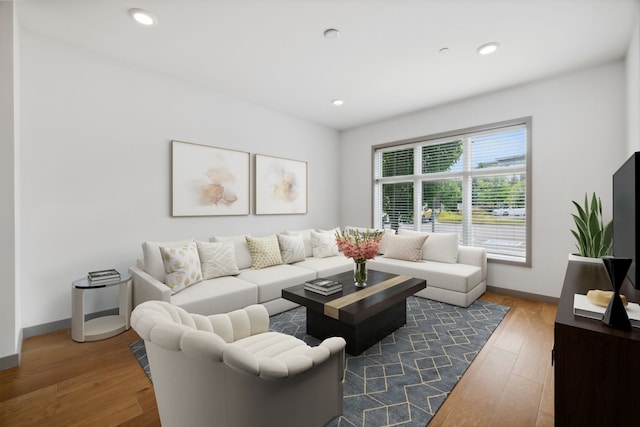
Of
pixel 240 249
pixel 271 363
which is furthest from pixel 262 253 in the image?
pixel 271 363

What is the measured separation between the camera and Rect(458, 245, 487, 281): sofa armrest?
377 centimetres

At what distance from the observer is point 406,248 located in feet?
13.5

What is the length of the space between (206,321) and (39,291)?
7.49 ft

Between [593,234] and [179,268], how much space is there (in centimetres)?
425

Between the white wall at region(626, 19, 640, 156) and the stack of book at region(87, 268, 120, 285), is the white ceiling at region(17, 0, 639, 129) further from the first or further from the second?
the stack of book at region(87, 268, 120, 285)

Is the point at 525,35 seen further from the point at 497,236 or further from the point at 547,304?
the point at 547,304

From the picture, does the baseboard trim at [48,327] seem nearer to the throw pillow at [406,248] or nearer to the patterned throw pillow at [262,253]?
the patterned throw pillow at [262,253]

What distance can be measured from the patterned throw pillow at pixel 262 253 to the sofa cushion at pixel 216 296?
1.76 feet

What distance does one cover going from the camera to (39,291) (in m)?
2.60

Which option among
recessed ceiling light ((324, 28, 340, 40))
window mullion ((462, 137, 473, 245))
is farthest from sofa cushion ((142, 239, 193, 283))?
window mullion ((462, 137, 473, 245))

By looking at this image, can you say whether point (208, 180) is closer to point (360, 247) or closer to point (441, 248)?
point (360, 247)

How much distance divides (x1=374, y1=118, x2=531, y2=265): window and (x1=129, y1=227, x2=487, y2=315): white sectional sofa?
474 millimetres

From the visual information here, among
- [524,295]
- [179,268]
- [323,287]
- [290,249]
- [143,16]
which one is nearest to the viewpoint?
[143,16]

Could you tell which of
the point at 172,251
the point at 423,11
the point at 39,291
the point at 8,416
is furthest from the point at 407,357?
the point at 39,291
